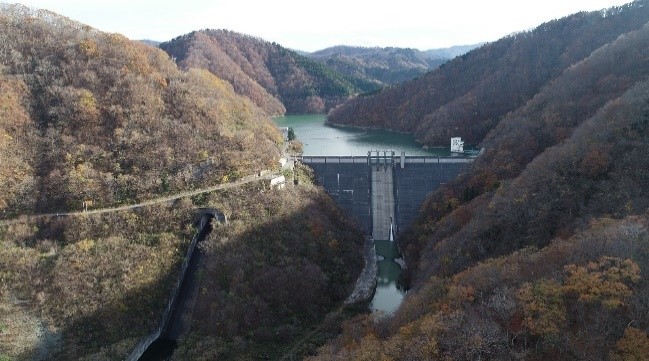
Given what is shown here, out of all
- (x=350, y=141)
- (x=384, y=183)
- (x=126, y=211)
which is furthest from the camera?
(x=350, y=141)

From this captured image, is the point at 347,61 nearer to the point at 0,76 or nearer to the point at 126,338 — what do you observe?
the point at 0,76

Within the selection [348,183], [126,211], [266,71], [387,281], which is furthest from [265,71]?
[387,281]

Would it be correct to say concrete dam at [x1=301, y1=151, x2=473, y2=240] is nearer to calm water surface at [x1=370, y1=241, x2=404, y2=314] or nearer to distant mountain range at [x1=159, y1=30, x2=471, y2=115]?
calm water surface at [x1=370, y1=241, x2=404, y2=314]

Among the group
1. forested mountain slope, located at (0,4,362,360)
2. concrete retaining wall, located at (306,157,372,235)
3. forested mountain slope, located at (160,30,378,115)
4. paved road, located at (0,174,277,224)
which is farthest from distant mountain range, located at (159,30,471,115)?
paved road, located at (0,174,277,224)

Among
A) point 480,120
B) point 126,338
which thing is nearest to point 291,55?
point 480,120

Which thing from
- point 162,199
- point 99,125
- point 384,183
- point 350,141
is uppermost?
point 99,125

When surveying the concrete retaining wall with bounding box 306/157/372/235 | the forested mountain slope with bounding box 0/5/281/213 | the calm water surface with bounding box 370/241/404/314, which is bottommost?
the calm water surface with bounding box 370/241/404/314

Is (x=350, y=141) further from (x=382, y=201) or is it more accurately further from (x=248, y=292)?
(x=248, y=292)

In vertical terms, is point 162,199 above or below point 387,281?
above
